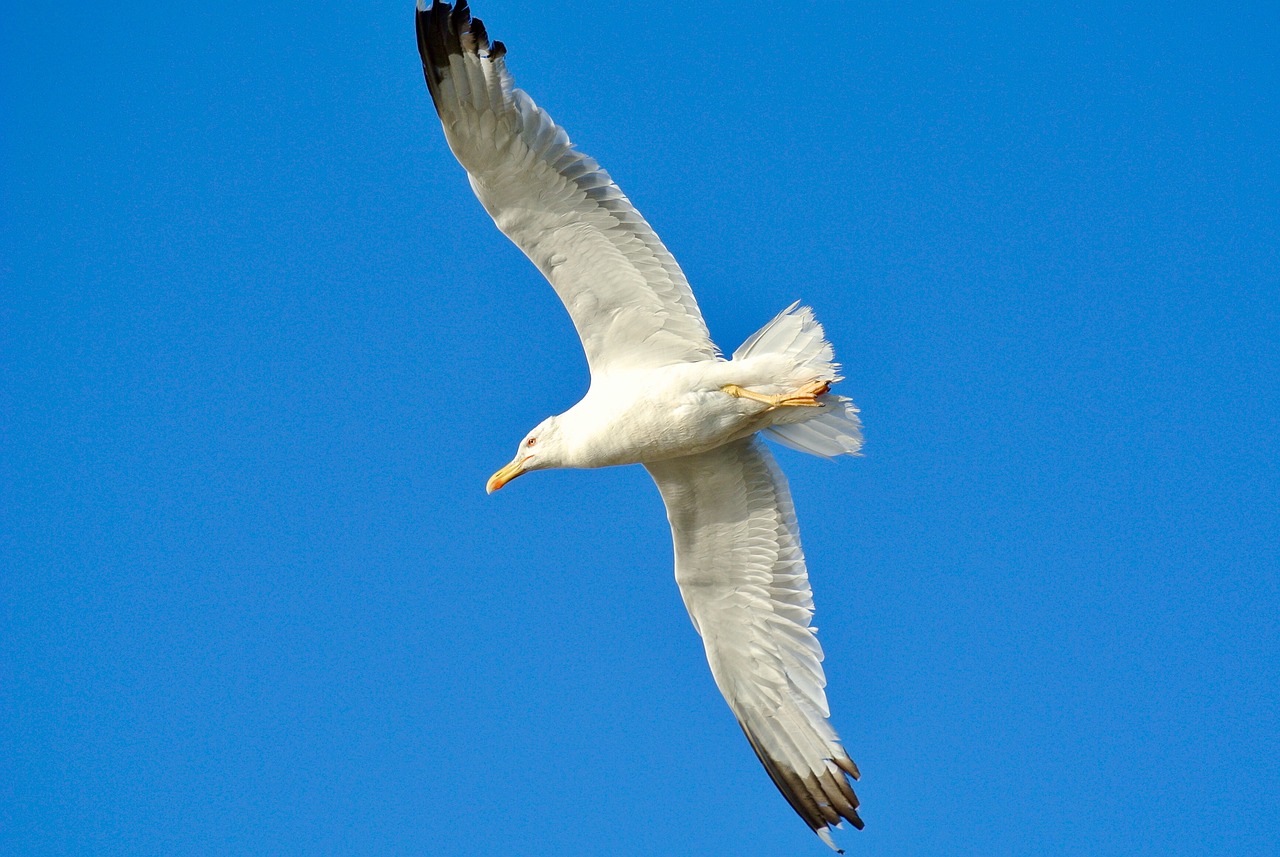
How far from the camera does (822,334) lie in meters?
8.61

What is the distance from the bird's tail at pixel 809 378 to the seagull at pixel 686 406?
11 millimetres

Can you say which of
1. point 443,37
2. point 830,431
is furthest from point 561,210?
point 830,431

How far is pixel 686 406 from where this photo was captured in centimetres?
850

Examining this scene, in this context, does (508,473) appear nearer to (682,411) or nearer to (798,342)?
(682,411)

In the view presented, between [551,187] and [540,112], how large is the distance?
44cm

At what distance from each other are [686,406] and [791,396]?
636mm

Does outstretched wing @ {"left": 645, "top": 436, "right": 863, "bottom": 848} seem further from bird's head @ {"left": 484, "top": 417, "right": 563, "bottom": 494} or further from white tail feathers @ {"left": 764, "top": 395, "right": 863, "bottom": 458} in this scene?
bird's head @ {"left": 484, "top": 417, "right": 563, "bottom": 494}

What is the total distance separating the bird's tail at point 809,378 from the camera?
28.0 ft

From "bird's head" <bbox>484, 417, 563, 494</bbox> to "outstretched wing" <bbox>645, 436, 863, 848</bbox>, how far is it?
0.72 metres

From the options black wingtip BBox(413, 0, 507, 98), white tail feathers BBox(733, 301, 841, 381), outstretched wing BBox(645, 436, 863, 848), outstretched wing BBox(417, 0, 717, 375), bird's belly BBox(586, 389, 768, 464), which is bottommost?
outstretched wing BBox(645, 436, 863, 848)

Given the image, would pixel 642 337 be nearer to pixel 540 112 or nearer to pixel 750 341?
pixel 750 341

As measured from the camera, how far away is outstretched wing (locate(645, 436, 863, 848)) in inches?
365

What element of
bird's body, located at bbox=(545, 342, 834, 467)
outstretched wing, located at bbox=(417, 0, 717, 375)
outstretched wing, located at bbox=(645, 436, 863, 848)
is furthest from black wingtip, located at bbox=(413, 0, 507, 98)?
outstretched wing, located at bbox=(645, 436, 863, 848)

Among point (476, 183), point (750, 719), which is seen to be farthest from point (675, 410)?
point (750, 719)
